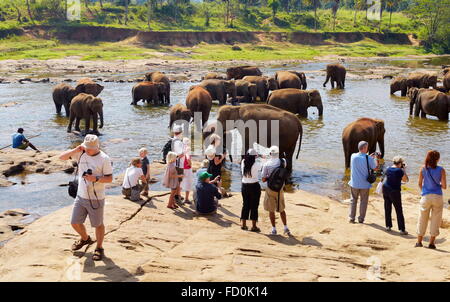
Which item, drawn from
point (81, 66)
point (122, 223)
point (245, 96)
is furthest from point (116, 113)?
point (81, 66)

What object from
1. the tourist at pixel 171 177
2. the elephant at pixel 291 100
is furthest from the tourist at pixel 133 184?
the elephant at pixel 291 100

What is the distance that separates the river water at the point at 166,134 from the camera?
1469 cm

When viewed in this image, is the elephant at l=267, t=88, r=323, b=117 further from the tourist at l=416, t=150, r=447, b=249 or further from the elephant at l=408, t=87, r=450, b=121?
the tourist at l=416, t=150, r=447, b=249

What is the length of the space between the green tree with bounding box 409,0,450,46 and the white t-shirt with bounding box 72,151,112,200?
8627 cm

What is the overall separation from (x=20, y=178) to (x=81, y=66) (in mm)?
42289

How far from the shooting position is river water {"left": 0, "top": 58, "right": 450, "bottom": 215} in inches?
578

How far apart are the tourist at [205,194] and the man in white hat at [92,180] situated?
9.52ft

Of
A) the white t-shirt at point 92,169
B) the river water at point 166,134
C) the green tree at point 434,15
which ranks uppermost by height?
the green tree at point 434,15

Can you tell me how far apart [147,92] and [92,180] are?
923 inches

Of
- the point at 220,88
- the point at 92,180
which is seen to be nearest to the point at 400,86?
the point at 220,88

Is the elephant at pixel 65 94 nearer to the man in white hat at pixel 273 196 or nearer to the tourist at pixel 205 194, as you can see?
the tourist at pixel 205 194

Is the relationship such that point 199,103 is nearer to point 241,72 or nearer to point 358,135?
point 358,135

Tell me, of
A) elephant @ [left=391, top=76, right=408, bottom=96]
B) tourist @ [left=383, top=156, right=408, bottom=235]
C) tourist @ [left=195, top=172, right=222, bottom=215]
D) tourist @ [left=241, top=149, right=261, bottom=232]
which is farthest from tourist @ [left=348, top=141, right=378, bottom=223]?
elephant @ [left=391, top=76, right=408, bottom=96]

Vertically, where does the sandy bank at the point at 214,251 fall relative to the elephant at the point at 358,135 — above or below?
below
